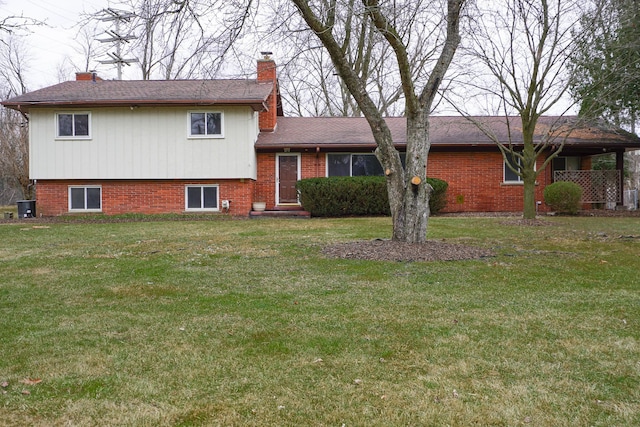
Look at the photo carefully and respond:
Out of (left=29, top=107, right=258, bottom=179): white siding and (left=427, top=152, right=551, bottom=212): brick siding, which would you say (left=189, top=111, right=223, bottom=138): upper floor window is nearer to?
(left=29, top=107, right=258, bottom=179): white siding

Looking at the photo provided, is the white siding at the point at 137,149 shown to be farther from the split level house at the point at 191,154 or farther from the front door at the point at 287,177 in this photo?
the front door at the point at 287,177

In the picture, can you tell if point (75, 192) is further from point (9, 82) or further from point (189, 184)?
point (9, 82)

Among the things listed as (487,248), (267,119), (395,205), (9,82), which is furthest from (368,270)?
(9,82)

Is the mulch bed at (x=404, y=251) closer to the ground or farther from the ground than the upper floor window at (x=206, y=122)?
closer to the ground

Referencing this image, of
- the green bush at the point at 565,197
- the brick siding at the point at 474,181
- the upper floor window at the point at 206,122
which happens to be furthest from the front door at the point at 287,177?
the green bush at the point at 565,197

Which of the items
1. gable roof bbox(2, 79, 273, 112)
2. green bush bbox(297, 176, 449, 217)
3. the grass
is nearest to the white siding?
gable roof bbox(2, 79, 273, 112)

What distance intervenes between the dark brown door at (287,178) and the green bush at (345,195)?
191 centimetres

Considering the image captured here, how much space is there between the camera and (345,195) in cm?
1703

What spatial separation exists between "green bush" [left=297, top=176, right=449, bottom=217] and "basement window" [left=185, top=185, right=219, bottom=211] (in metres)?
3.25

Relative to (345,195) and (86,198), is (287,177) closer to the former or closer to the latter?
(345,195)

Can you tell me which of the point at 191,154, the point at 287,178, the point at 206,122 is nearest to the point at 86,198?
the point at 191,154

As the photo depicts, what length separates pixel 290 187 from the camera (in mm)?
19109

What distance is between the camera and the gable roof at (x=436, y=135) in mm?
18406

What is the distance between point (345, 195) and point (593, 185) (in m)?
9.08
